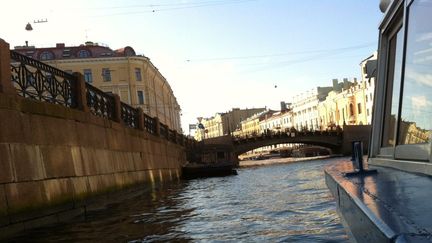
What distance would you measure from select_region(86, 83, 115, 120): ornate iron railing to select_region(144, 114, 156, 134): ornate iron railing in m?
5.85

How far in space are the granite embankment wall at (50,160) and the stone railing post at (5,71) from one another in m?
0.16

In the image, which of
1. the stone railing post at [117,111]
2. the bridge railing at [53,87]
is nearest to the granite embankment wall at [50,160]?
the bridge railing at [53,87]

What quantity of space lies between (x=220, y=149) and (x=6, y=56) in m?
43.6

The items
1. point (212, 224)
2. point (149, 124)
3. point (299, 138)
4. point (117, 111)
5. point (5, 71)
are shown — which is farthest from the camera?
point (299, 138)

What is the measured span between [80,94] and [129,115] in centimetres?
612

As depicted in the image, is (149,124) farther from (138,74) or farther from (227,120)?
(227,120)

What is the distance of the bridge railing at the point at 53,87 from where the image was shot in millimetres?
8617

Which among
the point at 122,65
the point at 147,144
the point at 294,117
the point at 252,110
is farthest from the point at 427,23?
the point at 252,110

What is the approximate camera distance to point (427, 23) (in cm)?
296

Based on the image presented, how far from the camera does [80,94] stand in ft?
40.0

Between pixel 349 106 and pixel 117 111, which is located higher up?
pixel 349 106

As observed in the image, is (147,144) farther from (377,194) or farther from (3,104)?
(377,194)

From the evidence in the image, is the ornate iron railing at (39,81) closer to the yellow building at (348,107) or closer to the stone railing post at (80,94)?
the stone railing post at (80,94)

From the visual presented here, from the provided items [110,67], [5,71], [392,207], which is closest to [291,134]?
[110,67]
